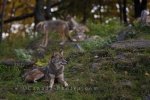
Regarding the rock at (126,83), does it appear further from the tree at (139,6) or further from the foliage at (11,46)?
the tree at (139,6)

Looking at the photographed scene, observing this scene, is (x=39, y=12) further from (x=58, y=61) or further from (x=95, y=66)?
(x=58, y=61)

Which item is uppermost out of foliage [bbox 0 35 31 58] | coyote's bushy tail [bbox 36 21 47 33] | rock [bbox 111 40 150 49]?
coyote's bushy tail [bbox 36 21 47 33]

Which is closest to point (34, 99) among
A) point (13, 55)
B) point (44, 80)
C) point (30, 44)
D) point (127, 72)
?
point (44, 80)

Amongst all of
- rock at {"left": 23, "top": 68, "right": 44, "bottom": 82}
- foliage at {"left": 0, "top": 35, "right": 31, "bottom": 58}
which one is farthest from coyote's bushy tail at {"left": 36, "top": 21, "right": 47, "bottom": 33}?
rock at {"left": 23, "top": 68, "right": 44, "bottom": 82}

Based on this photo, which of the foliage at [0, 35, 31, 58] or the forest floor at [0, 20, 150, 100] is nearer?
the forest floor at [0, 20, 150, 100]

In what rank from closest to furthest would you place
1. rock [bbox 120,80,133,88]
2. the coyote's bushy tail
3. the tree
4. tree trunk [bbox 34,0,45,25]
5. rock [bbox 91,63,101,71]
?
rock [bbox 120,80,133,88] → rock [bbox 91,63,101,71] → the coyote's bushy tail → tree trunk [bbox 34,0,45,25] → the tree

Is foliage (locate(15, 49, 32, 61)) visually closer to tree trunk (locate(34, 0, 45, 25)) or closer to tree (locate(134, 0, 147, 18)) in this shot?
tree trunk (locate(34, 0, 45, 25))

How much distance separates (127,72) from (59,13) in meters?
17.1

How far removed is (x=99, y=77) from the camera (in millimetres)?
12695

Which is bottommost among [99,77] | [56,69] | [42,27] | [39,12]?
[99,77]

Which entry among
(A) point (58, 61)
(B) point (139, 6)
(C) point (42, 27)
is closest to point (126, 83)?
(A) point (58, 61)

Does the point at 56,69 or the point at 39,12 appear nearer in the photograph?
the point at 56,69

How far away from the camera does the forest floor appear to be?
1152 cm

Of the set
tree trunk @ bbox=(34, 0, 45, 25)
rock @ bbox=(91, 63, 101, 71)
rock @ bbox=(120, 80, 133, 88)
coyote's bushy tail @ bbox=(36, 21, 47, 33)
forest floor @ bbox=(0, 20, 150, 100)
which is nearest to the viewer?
forest floor @ bbox=(0, 20, 150, 100)
